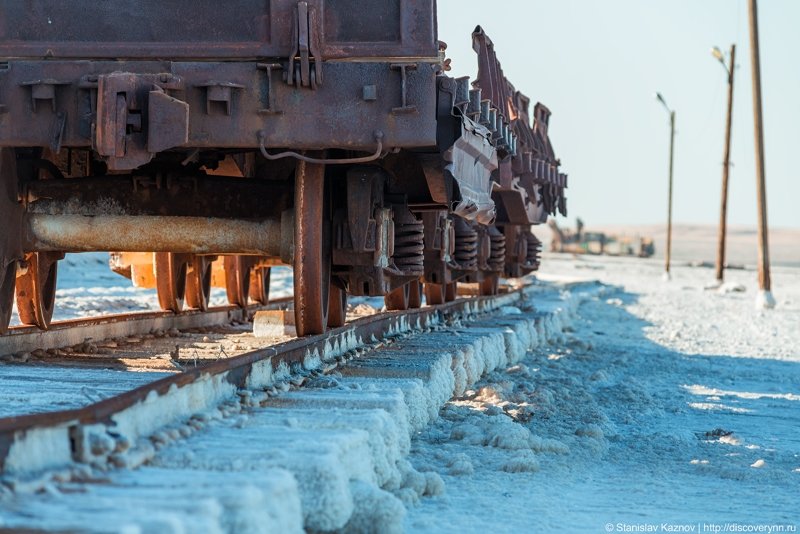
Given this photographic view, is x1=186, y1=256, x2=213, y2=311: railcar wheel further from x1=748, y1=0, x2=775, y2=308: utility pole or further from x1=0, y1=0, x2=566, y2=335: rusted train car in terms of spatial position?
x1=748, y1=0, x2=775, y2=308: utility pole

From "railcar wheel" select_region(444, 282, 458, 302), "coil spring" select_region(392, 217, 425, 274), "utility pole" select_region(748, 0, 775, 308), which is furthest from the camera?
"utility pole" select_region(748, 0, 775, 308)

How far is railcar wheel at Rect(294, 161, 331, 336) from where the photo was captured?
6691 mm

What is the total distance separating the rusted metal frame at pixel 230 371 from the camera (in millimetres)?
3270

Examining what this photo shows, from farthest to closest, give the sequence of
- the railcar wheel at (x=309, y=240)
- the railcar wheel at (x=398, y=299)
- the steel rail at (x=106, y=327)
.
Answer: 1. the railcar wheel at (x=398, y=299)
2. the steel rail at (x=106, y=327)
3. the railcar wheel at (x=309, y=240)

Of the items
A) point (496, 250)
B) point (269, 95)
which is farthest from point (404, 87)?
point (496, 250)

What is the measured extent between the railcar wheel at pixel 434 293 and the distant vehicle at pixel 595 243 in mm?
45366

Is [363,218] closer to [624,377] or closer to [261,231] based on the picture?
[261,231]

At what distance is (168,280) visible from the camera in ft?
33.5

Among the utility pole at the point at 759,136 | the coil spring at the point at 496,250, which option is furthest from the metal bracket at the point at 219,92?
the utility pole at the point at 759,136

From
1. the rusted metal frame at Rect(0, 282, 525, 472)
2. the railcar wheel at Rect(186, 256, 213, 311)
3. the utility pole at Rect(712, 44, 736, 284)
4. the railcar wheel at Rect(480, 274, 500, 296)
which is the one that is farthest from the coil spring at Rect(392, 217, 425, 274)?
the utility pole at Rect(712, 44, 736, 284)

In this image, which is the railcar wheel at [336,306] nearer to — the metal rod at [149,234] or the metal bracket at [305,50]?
the metal rod at [149,234]

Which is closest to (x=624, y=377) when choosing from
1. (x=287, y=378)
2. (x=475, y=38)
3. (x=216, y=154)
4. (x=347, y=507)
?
(x=475, y=38)

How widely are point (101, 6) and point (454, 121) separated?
1.82 meters

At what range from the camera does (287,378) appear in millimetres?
5426
